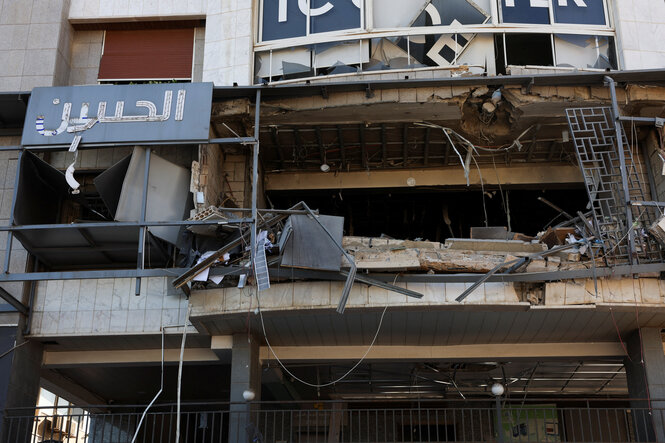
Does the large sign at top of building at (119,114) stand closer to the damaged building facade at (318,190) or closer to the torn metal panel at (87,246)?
the damaged building facade at (318,190)

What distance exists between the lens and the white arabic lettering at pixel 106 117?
577 inches

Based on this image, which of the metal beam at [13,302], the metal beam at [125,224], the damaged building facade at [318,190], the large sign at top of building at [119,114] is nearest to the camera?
the metal beam at [125,224]

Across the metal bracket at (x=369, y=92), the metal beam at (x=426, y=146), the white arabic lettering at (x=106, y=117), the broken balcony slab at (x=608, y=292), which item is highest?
the metal beam at (x=426, y=146)

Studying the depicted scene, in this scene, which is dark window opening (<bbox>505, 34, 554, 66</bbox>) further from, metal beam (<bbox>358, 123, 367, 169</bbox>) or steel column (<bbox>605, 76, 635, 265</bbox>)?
metal beam (<bbox>358, 123, 367, 169</bbox>)

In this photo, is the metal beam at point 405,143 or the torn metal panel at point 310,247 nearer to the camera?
the torn metal panel at point 310,247

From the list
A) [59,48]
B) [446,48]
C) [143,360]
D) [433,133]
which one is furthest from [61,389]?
[446,48]

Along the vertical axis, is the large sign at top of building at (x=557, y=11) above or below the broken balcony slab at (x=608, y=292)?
above

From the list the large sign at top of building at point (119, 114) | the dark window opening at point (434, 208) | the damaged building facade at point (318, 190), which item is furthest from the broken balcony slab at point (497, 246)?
the large sign at top of building at point (119, 114)

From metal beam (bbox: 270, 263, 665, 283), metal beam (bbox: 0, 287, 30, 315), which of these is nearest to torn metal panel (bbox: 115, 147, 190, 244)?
metal beam (bbox: 0, 287, 30, 315)

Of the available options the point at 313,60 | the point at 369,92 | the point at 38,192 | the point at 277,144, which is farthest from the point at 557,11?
the point at 38,192

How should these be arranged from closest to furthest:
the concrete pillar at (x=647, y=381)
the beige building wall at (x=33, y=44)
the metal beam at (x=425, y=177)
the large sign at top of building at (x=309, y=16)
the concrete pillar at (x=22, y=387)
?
the concrete pillar at (x=647, y=381), the concrete pillar at (x=22, y=387), the large sign at top of building at (x=309, y=16), the beige building wall at (x=33, y=44), the metal beam at (x=425, y=177)

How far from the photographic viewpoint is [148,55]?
1794 centimetres

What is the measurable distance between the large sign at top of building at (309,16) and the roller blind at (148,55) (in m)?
2.33

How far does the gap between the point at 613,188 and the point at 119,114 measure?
32.7ft
